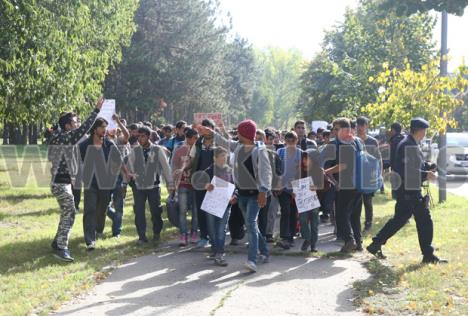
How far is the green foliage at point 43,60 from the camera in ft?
43.2

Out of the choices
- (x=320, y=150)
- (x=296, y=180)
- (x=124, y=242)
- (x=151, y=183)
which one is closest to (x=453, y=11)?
(x=320, y=150)

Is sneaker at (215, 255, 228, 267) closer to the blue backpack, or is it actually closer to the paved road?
the paved road

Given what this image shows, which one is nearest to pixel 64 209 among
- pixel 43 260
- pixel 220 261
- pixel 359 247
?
pixel 43 260

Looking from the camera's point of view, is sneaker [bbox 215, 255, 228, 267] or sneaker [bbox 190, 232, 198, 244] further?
sneaker [bbox 190, 232, 198, 244]

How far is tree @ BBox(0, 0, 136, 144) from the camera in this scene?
13164 millimetres

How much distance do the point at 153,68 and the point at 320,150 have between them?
1256 inches

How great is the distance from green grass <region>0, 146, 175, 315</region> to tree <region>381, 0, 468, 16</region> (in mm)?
5667

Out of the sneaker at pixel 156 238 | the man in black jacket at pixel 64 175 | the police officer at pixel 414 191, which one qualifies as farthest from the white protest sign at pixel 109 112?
the police officer at pixel 414 191

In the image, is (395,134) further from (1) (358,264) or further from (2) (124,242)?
(2) (124,242)

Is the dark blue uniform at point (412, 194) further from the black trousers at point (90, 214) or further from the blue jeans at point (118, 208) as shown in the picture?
the blue jeans at point (118, 208)

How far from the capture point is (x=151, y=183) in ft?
32.4

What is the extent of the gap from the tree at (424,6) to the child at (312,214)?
2837 mm

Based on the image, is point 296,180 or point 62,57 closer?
point 296,180

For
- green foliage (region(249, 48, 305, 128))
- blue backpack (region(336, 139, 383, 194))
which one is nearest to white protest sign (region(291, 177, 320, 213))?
blue backpack (region(336, 139, 383, 194))
